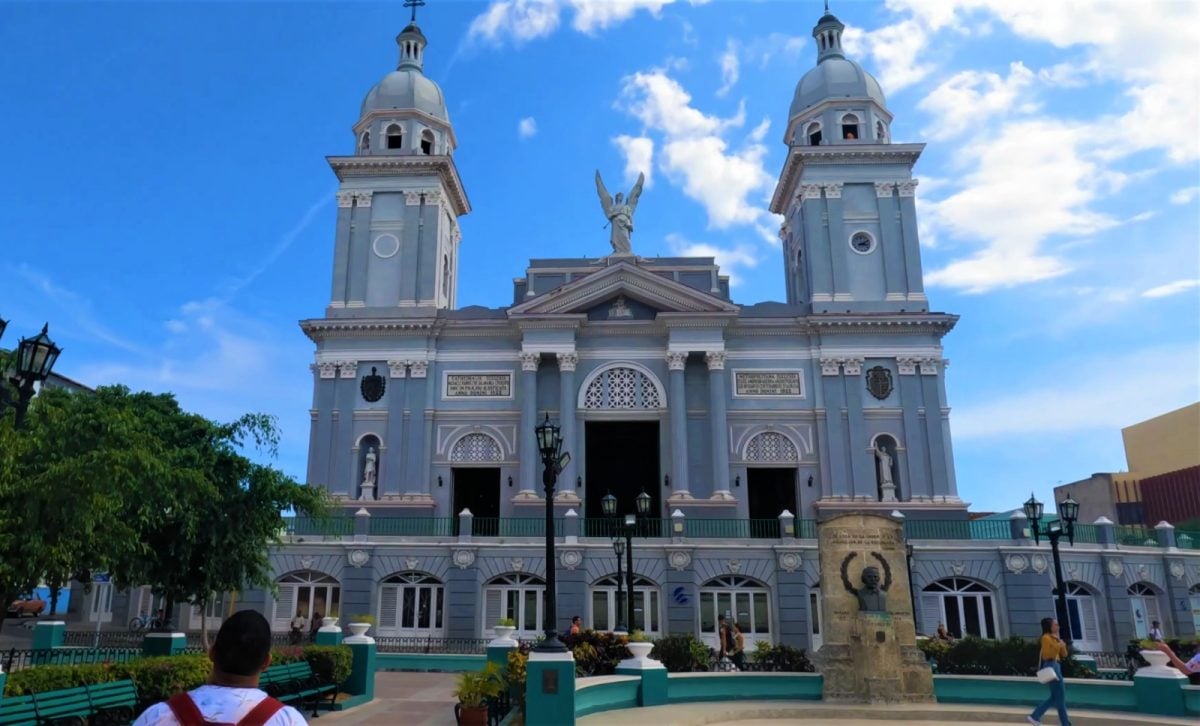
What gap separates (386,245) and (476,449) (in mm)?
10668

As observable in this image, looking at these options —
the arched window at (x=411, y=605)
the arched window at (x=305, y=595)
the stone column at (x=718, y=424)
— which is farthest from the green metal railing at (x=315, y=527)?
the stone column at (x=718, y=424)

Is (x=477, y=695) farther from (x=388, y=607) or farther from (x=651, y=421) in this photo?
(x=651, y=421)

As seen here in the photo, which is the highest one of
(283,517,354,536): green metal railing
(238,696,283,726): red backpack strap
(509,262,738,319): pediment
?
(509,262,738,319): pediment

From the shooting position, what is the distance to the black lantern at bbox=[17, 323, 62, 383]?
12.0m

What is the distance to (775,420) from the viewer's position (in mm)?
38531

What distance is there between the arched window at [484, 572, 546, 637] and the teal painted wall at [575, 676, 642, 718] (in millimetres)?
15762

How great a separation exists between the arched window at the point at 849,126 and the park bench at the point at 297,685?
3548cm

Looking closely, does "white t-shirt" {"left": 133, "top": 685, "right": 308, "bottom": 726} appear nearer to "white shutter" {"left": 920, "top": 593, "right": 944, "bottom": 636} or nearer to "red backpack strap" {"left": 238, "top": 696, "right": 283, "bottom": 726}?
"red backpack strap" {"left": 238, "top": 696, "right": 283, "bottom": 726}

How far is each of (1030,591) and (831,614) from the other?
15987 millimetres

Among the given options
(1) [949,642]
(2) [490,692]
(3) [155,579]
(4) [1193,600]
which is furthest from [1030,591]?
(3) [155,579]

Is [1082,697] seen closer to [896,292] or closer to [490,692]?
[490,692]

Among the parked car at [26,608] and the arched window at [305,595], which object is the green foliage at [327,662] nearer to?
the arched window at [305,595]

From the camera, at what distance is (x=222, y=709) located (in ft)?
11.6

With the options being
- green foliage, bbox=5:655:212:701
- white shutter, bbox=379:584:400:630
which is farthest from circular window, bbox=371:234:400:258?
green foliage, bbox=5:655:212:701
